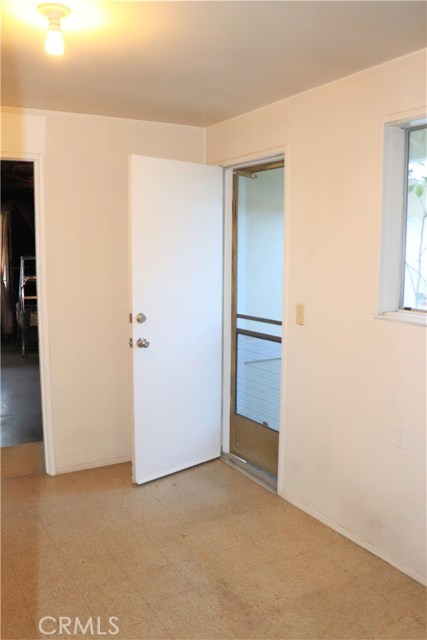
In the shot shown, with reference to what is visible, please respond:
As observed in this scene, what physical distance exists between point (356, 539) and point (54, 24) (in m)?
2.58

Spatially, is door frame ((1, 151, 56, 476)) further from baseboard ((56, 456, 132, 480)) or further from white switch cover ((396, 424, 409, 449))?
white switch cover ((396, 424, 409, 449))

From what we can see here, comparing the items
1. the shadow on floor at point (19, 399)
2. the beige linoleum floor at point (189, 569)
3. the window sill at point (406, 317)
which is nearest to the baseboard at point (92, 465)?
the beige linoleum floor at point (189, 569)

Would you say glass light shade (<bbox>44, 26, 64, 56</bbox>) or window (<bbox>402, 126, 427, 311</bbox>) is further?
window (<bbox>402, 126, 427, 311</bbox>)

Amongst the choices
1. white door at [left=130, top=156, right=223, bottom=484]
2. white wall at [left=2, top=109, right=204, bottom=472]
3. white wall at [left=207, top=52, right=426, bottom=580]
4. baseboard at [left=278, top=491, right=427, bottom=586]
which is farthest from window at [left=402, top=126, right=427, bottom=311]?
white wall at [left=2, top=109, right=204, bottom=472]

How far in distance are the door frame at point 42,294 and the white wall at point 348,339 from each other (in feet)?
4.37

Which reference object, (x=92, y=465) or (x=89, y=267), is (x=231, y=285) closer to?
(x=89, y=267)

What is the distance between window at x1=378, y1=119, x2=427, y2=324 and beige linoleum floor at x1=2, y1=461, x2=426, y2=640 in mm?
1191

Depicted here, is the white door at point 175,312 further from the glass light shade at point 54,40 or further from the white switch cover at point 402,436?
the white switch cover at point 402,436

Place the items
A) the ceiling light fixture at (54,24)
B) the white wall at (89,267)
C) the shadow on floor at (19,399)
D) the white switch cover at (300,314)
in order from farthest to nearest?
1. the shadow on floor at (19,399)
2. the white wall at (89,267)
3. the white switch cover at (300,314)
4. the ceiling light fixture at (54,24)

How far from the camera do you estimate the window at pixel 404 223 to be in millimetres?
2531

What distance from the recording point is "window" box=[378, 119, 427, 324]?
2.53 m

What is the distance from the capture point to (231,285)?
3865 millimetres

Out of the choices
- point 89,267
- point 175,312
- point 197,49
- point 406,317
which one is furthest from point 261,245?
point 197,49

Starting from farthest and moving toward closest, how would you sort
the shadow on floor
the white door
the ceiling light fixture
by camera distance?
the shadow on floor, the white door, the ceiling light fixture
